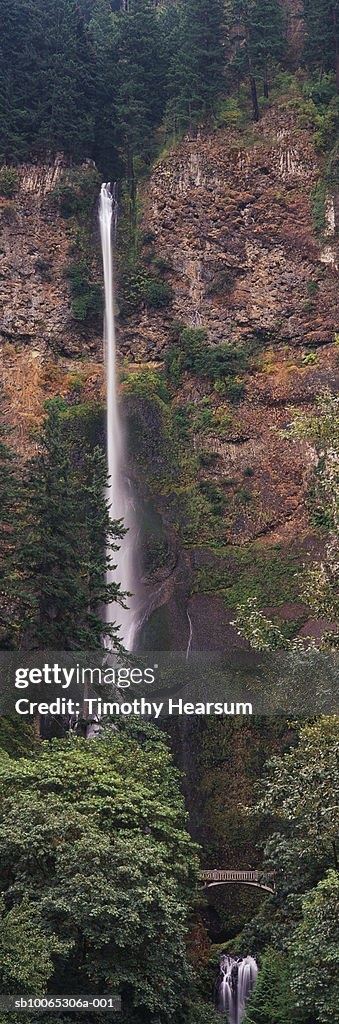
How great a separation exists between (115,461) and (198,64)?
61.9 ft

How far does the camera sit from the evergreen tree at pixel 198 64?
147 ft

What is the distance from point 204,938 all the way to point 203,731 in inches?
284

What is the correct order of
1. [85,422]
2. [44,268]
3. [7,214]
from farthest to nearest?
1. [7,214]
2. [44,268]
3. [85,422]

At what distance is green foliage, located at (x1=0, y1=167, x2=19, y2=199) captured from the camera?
1752 inches

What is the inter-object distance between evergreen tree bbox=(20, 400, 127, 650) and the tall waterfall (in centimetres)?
268

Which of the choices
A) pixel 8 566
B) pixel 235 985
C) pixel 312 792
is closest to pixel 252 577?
pixel 8 566

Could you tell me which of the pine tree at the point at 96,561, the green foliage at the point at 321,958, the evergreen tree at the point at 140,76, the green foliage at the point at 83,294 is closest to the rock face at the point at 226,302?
the green foliage at the point at 83,294

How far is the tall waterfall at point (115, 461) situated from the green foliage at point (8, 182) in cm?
369

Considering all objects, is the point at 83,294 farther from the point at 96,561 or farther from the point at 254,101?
the point at 96,561

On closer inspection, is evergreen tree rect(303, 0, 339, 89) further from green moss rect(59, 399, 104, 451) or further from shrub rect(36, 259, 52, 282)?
green moss rect(59, 399, 104, 451)

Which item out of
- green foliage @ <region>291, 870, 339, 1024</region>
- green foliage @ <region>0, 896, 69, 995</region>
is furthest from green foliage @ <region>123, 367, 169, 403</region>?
green foliage @ <region>0, 896, 69, 995</region>

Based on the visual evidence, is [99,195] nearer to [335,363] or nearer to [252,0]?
[252,0]

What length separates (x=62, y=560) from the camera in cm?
2712

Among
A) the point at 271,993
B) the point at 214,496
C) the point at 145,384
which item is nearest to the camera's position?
the point at 271,993
